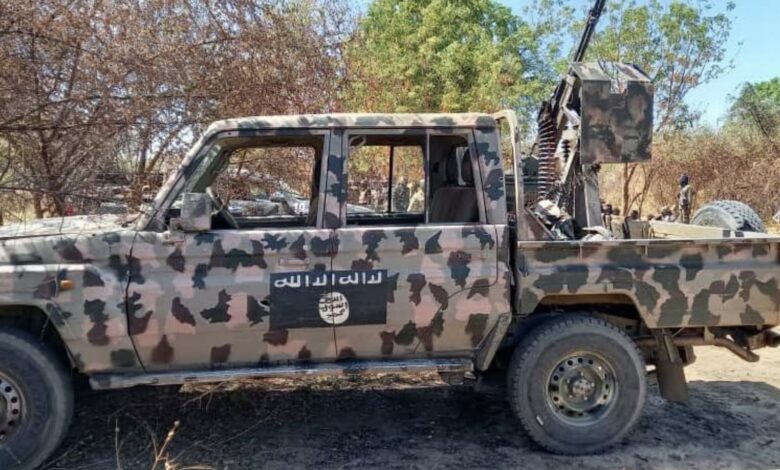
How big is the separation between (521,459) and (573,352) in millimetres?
725

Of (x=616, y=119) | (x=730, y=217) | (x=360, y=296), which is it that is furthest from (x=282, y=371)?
(x=730, y=217)

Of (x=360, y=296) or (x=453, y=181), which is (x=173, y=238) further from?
(x=453, y=181)

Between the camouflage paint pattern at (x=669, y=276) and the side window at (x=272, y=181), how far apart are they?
4.93ft

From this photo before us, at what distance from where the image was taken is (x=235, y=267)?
377 cm

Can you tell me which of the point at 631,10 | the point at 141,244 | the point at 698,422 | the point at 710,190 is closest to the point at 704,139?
the point at 710,190

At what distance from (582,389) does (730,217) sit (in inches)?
86.3

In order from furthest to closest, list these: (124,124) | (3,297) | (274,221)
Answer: (124,124)
(274,221)
(3,297)

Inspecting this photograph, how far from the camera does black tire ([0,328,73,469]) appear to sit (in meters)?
3.60

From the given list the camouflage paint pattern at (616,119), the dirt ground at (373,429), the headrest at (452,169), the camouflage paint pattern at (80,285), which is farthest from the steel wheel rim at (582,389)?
the camouflage paint pattern at (80,285)

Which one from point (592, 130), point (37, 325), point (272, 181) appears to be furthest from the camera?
point (272, 181)

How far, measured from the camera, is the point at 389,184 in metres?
5.13

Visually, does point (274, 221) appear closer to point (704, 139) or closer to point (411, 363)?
point (411, 363)

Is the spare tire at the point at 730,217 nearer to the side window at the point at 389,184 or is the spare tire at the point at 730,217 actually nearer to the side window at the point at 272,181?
the side window at the point at 389,184

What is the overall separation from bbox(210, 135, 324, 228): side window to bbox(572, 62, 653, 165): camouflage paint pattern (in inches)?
81.9
